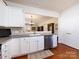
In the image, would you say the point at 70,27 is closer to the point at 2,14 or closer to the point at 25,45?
the point at 25,45

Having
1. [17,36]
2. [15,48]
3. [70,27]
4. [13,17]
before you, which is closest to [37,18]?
[70,27]

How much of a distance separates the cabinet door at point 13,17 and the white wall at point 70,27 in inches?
116

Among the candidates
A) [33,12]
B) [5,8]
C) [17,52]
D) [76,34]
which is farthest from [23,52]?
[76,34]

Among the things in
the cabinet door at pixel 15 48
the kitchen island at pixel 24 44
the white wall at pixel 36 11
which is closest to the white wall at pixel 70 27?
the white wall at pixel 36 11

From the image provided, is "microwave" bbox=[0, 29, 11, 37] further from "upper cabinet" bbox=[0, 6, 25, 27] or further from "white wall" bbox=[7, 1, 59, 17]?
"white wall" bbox=[7, 1, 59, 17]

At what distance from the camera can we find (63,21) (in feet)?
18.6

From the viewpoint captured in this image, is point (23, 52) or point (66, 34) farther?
point (66, 34)

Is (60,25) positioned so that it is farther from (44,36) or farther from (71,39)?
(44,36)

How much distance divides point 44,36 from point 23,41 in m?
1.17

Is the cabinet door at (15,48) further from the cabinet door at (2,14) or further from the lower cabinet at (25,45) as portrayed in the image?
the cabinet door at (2,14)

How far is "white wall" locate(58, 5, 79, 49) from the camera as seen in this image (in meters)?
4.43

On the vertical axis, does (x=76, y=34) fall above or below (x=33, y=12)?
below

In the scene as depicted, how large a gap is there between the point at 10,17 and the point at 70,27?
11.6 ft

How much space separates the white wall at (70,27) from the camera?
4.43 meters
